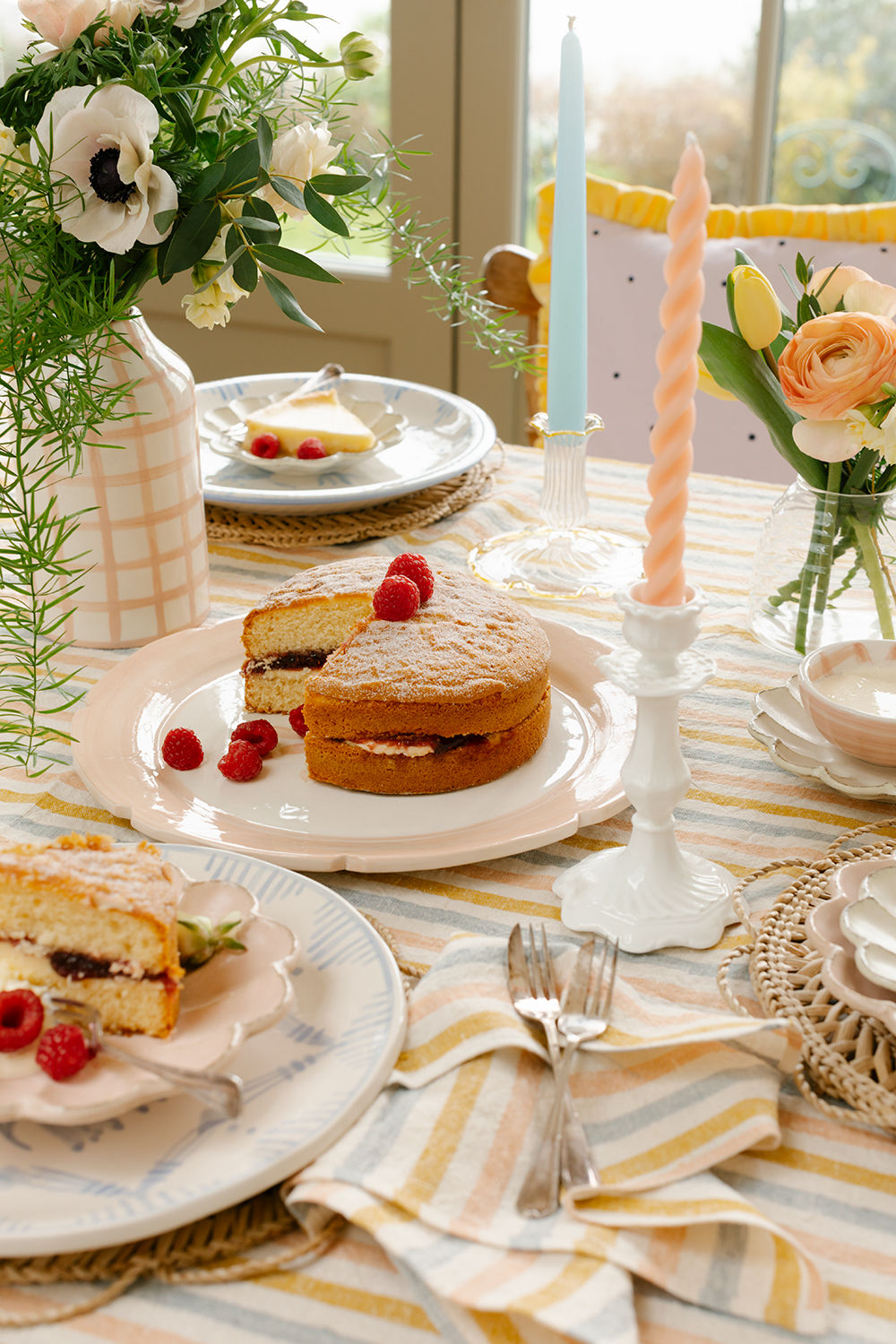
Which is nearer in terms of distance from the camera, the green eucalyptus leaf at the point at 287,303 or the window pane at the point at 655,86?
the green eucalyptus leaf at the point at 287,303

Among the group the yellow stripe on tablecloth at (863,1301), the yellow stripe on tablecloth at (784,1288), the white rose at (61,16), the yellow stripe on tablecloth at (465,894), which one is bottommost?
the yellow stripe on tablecloth at (465,894)

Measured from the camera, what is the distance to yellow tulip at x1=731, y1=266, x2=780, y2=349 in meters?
1.30

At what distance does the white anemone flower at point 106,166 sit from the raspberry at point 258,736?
1.62ft

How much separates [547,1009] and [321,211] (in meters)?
0.86

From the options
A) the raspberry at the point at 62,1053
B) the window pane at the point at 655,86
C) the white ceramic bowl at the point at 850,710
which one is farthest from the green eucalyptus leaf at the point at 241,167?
the window pane at the point at 655,86

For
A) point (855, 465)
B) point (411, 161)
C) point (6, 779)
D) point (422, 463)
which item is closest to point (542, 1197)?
point (6, 779)

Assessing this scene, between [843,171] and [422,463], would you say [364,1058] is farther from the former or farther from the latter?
[843,171]

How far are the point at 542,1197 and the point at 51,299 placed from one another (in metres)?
0.99

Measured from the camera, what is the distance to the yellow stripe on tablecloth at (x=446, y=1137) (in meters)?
0.72

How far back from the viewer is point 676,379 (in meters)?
0.84

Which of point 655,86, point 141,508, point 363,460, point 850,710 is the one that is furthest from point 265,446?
point 655,86

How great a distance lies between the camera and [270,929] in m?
0.87

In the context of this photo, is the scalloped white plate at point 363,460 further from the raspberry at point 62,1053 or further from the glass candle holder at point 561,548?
the raspberry at point 62,1053

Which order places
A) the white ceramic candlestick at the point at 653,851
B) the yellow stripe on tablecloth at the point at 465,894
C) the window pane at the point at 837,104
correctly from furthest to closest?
the window pane at the point at 837,104 → the yellow stripe on tablecloth at the point at 465,894 → the white ceramic candlestick at the point at 653,851
